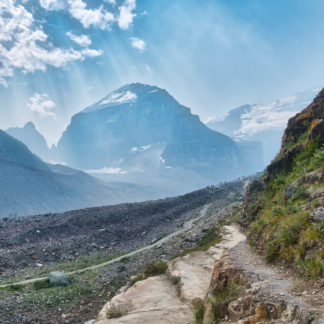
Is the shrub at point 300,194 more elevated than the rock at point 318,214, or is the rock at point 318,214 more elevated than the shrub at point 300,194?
the shrub at point 300,194

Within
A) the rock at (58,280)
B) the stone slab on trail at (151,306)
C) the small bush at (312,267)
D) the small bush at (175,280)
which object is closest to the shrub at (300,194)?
the small bush at (312,267)

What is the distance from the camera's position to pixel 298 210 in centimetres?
947

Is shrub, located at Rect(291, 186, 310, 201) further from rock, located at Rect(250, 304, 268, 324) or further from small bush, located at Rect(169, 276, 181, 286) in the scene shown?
small bush, located at Rect(169, 276, 181, 286)

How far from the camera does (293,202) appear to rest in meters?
11.1

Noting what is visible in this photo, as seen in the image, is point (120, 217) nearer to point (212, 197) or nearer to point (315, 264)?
point (212, 197)

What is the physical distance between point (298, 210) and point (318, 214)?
142cm

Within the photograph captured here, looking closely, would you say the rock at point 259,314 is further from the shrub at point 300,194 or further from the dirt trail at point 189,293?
the shrub at point 300,194

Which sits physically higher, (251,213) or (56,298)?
(251,213)

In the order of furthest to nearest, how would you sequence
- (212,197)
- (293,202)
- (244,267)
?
(212,197)
(293,202)
(244,267)

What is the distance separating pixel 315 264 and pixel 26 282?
2155 centimetres

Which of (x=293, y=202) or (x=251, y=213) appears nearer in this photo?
(x=293, y=202)

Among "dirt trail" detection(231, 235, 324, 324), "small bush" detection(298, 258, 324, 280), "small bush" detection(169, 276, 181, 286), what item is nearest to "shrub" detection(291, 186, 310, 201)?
"dirt trail" detection(231, 235, 324, 324)

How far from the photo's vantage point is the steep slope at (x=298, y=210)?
23.9ft

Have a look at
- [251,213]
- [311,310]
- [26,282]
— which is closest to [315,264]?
[311,310]
